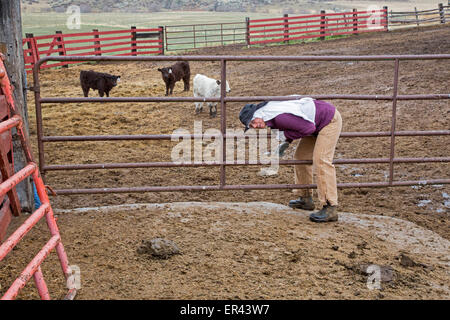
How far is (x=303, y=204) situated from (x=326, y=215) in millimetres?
455

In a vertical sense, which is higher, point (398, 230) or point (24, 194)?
point (24, 194)

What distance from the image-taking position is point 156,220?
4.23 metres

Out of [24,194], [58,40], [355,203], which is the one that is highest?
[58,40]

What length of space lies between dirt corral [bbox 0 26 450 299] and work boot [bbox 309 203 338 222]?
6 centimetres

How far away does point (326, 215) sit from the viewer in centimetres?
438

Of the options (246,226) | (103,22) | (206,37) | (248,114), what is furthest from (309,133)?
(103,22)

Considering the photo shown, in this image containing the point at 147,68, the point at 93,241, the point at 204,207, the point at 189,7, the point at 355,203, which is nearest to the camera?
the point at 93,241

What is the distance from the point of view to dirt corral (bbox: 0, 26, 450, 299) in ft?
10.5

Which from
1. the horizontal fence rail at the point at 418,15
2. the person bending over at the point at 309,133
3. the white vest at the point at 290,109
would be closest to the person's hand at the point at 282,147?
the person bending over at the point at 309,133

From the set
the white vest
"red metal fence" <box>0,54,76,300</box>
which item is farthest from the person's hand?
"red metal fence" <box>0,54,76,300</box>

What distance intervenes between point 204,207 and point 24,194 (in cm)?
150

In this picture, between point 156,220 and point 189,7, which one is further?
point 189,7

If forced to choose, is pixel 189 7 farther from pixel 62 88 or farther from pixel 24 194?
pixel 24 194
